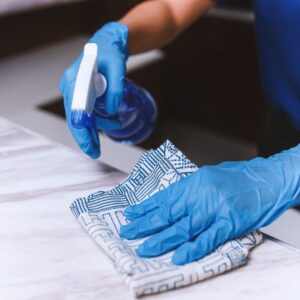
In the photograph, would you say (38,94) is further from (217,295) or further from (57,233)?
(217,295)

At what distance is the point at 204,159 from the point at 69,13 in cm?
90

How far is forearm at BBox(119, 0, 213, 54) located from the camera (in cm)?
134

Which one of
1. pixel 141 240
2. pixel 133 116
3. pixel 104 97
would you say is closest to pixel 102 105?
pixel 104 97

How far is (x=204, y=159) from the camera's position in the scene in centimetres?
244

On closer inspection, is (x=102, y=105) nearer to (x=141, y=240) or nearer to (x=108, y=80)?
(x=108, y=80)

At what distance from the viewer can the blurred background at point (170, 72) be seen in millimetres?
1581

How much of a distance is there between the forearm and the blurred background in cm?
29

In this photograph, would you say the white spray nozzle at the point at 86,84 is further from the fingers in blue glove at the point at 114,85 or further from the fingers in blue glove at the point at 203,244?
the fingers in blue glove at the point at 203,244

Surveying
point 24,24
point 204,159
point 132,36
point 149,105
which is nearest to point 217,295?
point 149,105

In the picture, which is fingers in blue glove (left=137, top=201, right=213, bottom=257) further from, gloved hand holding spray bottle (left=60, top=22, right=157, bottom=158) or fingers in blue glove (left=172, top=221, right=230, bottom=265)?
gloved hand holding spray bottle (left=60, top=22, right=157, bottom=158)

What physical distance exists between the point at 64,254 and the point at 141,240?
0.36 ft

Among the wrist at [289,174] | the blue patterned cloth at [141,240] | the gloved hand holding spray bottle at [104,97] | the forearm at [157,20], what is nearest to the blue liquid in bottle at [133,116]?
the gloved hand holding spray bottle at [104,97]

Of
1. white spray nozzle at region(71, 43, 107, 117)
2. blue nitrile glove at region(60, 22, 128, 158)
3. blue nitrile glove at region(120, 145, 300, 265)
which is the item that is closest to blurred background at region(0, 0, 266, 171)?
blue nitrile glove at region(60, 22, 128, 158)

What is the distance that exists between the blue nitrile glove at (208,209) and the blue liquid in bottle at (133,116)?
0.37 m
